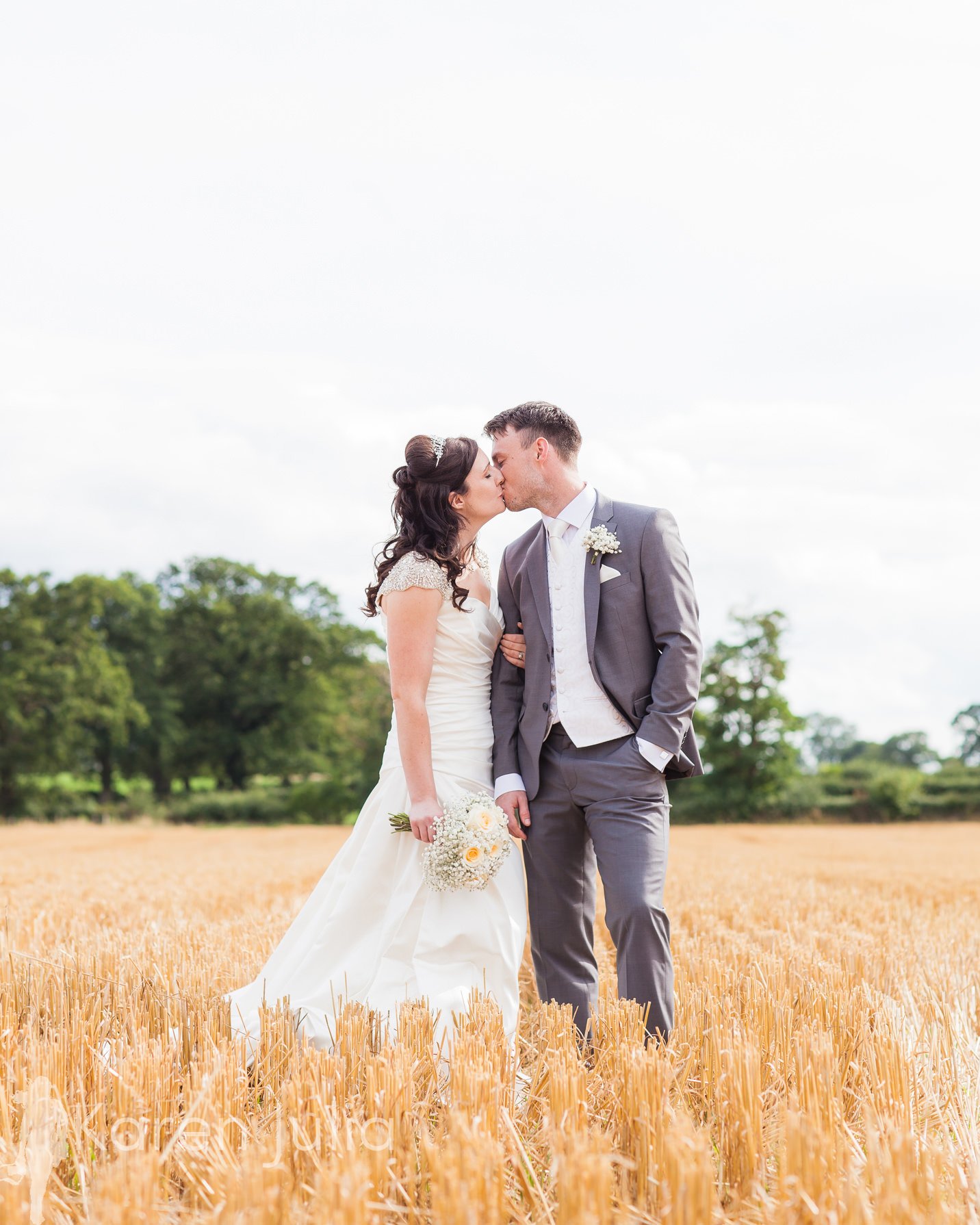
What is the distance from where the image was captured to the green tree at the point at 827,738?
135m

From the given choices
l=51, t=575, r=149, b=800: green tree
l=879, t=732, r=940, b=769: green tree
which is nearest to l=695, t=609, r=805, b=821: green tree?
l=51, t=575, r=149, b=800: green tree

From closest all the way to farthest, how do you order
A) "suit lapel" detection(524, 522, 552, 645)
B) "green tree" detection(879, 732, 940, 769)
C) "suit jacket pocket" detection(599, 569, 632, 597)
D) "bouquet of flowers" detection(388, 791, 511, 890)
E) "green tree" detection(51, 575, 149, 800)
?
"bouquet of flowers" detection(388, 791, 511, 890)
"suit jacket pocket" detection(599, 569, 632, 597)
"suit lapel" detection(524, 522, 552, 645)
"green tree" detection(51, 575, 149, 800)
"green tree" detection(879, 732, 940, 769)

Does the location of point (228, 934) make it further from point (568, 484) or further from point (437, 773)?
point (568, 484)

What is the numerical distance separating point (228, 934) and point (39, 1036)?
2422 mm

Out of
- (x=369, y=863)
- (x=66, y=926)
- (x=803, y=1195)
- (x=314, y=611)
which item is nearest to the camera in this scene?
(x=803, y=1195)

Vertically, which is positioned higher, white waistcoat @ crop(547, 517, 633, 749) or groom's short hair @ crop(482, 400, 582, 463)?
groom's short hair @ crop(482, 400, 582, 463)

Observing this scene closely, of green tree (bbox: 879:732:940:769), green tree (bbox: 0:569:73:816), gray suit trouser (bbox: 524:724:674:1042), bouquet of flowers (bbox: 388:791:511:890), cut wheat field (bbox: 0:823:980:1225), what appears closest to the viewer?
cut wheat field (bbox: 0:823:980:1225)

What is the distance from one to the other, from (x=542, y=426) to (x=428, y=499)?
0.63 metres

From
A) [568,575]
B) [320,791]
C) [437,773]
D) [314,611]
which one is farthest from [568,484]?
[314,611]

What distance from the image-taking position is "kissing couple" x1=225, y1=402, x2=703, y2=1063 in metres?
4.07

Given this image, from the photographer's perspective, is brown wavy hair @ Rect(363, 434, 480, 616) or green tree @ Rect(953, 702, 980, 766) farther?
green tree @ Rect(953, 702, 980, 766)

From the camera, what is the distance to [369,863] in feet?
14.5

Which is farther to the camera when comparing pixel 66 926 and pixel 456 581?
pixel 66 926

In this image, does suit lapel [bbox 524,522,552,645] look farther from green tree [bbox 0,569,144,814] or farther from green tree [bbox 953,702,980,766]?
green tree [bbox 953,702,980,766]
